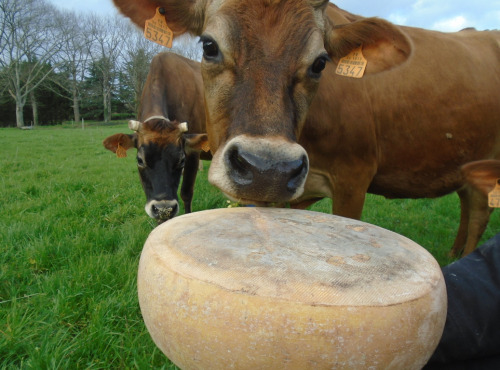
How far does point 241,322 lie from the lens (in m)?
0.80

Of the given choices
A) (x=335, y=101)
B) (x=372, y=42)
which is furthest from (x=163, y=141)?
(x=372, y=42)

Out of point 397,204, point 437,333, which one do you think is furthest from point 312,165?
point 397,204

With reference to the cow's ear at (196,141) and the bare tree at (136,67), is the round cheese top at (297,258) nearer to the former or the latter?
the cow's ear at (196,141)

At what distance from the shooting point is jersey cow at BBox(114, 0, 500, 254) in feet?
5.41

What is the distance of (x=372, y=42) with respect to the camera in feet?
8.45

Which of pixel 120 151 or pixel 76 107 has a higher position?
pixel 76 107

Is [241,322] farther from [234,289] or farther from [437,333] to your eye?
[437,333]

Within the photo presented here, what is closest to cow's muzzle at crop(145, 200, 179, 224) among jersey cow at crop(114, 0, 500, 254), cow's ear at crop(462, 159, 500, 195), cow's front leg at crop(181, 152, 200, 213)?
cow's front leg at crop(181, 152, 200, 213)

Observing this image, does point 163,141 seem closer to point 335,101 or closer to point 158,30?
point 158,30

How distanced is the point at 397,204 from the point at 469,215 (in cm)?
152

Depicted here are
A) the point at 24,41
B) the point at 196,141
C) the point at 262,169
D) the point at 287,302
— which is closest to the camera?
the point at 287,302

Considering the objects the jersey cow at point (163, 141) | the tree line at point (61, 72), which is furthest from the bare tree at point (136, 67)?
the jersey cow at point (163, 141)

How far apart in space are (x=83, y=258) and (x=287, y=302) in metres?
2.28

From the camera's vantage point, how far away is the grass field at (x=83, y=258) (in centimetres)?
175
